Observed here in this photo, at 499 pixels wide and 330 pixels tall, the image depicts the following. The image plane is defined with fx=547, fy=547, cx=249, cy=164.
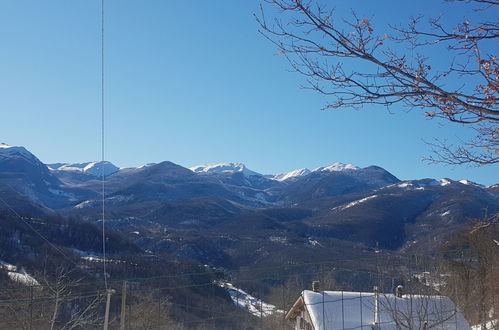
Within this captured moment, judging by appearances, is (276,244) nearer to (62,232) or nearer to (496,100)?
(62,232)

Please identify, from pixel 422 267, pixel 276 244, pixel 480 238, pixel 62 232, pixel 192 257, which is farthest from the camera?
pixel 276 244

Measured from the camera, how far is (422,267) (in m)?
9.30

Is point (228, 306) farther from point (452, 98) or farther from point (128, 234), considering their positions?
point (128, 234)

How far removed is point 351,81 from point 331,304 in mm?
17276

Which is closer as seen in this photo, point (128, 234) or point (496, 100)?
point (496, 100)

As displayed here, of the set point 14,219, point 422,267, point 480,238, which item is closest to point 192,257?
point 14,219

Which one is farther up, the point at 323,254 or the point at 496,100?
the point at 496,100

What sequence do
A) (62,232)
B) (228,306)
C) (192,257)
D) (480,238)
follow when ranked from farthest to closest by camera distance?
1. (192,257)
2. (62,232)
3. (228,306)
4. (480,238)

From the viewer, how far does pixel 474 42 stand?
4.92m

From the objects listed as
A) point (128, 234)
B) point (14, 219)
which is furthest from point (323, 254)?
point (14, 219)

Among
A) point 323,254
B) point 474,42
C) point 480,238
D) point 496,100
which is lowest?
point 323,254

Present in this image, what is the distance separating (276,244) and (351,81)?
167682 mm

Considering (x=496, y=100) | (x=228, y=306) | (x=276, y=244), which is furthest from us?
(x=276, y=244)

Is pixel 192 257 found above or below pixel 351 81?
below
